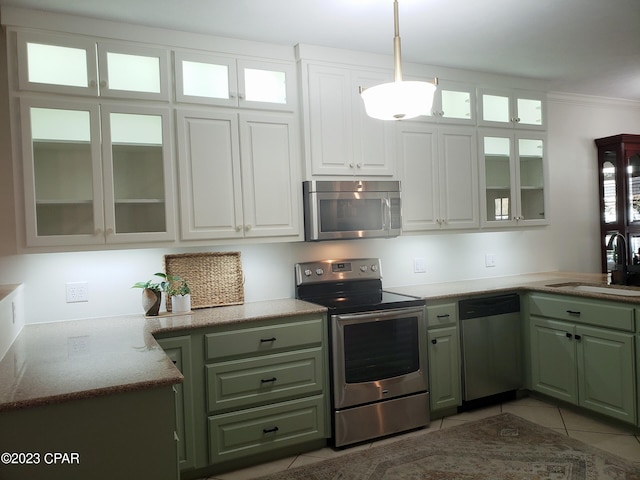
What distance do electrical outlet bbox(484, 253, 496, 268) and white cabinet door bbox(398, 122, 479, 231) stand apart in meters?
0.57

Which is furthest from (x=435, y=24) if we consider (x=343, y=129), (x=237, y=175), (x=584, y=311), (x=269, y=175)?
(x=584, y=311)

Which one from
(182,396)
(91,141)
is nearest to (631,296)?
(182,396)

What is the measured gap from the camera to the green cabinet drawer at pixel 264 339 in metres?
2.52

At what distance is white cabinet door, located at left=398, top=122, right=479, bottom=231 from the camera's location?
336 centimetres

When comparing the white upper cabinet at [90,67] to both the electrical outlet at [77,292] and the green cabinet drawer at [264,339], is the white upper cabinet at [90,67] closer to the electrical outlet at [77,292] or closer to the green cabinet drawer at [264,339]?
the electrical outlet at [77,292]

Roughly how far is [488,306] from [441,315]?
404mm

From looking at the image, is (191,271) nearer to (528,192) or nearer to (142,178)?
(142,178)

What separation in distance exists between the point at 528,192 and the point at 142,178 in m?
2.90

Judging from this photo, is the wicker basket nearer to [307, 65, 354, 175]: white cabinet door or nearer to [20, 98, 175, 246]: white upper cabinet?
[20, 98, 175, 246]: white upper cabinet

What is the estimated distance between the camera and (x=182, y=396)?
244 cm

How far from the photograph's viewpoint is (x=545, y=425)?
3.03m

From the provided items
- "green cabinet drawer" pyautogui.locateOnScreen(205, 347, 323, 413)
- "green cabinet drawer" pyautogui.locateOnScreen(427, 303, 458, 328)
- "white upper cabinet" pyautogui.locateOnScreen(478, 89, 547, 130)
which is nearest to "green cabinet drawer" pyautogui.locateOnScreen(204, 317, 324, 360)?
"green cabinet drawer" pyautogui.locateOnScreen(205, 347, 323, 413)

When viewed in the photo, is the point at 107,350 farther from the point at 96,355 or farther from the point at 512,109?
the point at 512,109

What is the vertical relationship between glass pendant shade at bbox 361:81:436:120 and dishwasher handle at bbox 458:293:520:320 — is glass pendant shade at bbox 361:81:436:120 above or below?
above
